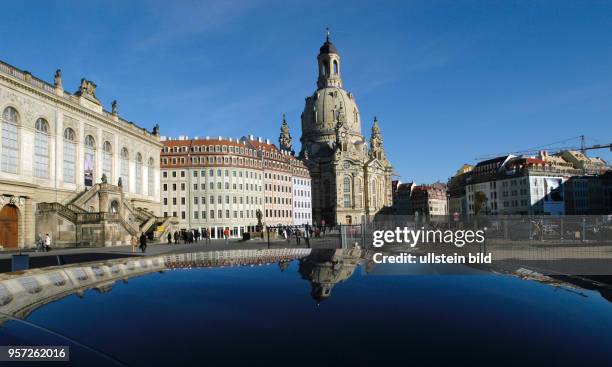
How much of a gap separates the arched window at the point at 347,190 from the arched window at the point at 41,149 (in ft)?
399

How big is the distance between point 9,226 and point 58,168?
8155 millimetres

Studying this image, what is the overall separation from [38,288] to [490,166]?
14187 centimetres

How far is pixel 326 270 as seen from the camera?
514 inches

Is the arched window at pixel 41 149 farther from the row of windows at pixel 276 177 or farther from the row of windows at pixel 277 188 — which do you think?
the row of windows at pixel 277 188

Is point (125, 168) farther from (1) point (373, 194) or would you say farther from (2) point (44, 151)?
(1) point (373, 194)

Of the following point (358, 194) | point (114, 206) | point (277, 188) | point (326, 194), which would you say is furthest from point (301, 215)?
point (114, 206)

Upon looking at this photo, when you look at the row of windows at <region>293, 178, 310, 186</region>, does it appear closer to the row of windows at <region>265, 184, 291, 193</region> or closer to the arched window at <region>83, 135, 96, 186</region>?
the row of windows at <region>265, 184, 291, 193</region>

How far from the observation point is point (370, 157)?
570 ft

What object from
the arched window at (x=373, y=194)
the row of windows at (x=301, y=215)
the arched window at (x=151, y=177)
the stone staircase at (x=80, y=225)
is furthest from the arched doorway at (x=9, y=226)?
the arched window at (x=373, y=194)

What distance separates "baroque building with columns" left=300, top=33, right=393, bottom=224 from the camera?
160m

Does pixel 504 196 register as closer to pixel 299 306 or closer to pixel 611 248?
pixel 611 248

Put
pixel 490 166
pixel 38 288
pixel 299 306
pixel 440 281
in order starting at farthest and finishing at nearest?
pixel 490 166 < pixel 440 281 < pixel 38 288 < pixel 299 306

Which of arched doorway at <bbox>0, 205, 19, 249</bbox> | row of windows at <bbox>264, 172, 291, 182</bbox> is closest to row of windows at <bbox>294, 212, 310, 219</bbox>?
row of windows at <bbox>264, 172, 291, 182</bbox>

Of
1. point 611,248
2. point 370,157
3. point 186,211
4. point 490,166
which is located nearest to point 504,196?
point 490,166
